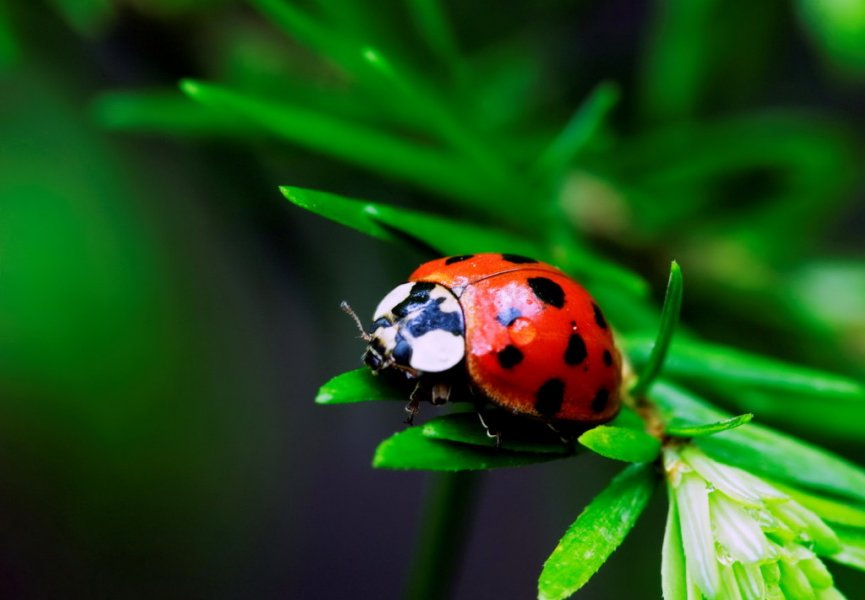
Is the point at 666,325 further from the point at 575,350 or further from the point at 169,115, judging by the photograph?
the point at 169,115

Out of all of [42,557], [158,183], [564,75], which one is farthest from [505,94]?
[42,557]

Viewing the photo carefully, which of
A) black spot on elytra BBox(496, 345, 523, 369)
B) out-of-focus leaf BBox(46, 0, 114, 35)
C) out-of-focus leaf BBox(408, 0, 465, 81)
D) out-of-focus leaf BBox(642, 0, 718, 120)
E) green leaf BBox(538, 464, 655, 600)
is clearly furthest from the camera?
out-of-focus leaf BBox(642, 0, 718, 120)

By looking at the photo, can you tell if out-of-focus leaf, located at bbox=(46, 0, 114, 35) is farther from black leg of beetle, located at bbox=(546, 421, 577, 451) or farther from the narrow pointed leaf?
black leg of beetle, located at bbox=(546, 421, 577, 451)

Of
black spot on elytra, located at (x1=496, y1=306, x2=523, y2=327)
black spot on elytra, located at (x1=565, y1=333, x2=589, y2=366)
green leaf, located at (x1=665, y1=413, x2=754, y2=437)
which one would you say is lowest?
green leaf, located at (x1=665, y1=413, x2=754, y2=437)

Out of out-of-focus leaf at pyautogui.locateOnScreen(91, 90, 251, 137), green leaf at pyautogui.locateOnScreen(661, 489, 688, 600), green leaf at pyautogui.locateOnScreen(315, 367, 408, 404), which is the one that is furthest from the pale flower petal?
out-of-focus leaf at pyautogui.locateOnScreen(91, 90, 251, 137)

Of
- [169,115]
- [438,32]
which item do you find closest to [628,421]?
[438,32]
